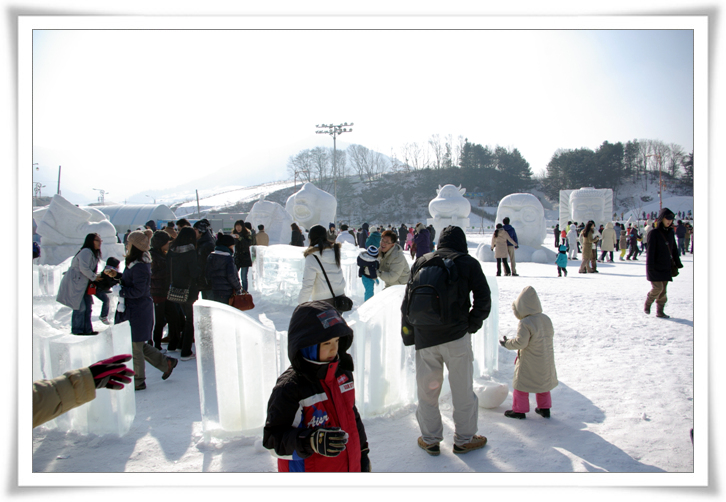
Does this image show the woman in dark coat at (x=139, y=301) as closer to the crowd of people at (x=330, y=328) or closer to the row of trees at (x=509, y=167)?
the crowd of people at (x=330, y=328)

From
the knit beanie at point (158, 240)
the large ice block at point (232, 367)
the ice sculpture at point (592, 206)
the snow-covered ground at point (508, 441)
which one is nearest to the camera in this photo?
the snow-covered ground at point (508, 441)

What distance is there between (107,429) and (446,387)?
250cm

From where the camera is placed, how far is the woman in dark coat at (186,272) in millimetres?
4676

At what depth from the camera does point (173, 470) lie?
8.52 ft

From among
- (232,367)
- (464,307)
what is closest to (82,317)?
(232,367)

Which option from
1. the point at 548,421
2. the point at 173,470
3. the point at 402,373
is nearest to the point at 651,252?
the point at 548,421

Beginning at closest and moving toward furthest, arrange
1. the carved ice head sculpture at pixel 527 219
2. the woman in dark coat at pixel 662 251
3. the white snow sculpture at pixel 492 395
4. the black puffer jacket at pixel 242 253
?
the white snow sculpture at pixel 492 395
the woman in dark coat at pixel 662 251
the black puffer jacket at pixel 242 253
the carved ice head sculpture at pixel 527 219

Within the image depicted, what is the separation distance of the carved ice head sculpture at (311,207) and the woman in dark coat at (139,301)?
11559 millimetres

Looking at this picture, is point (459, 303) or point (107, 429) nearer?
point (459, 303)

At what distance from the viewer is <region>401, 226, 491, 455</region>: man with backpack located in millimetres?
2562

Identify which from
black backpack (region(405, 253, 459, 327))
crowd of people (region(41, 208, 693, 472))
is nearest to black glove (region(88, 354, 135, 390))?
crowd of people (region(41, 208, 693, 472))

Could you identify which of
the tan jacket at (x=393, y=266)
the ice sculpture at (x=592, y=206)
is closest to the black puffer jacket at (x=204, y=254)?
the tan jacket at (x=393, y=266)

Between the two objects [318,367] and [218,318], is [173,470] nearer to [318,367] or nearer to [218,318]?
[218,318]

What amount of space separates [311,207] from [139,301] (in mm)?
11795
